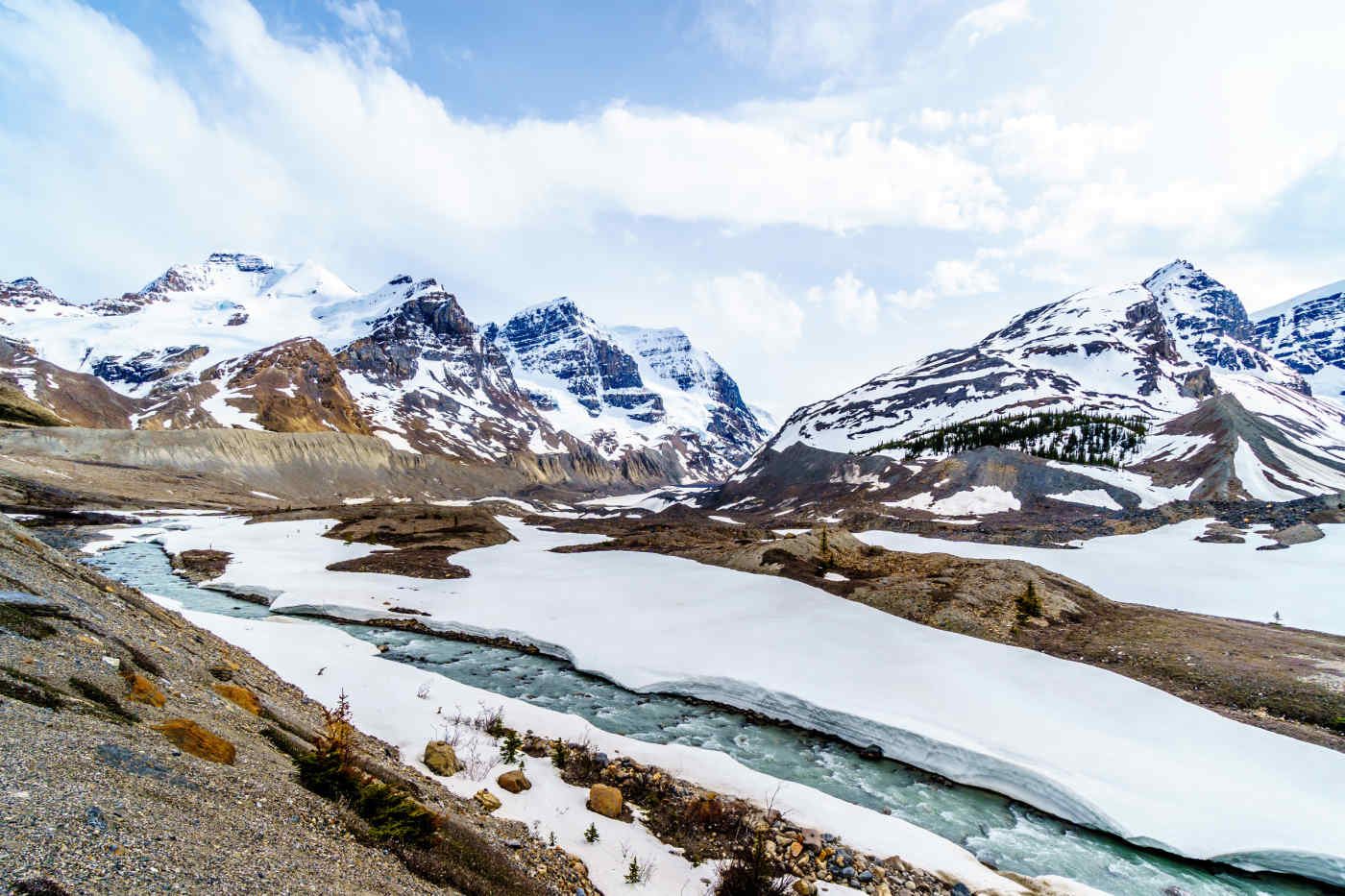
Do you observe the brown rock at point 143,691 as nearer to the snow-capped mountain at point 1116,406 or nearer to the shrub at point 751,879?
the shrub at point 751,879

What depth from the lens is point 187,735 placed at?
6.45 meters

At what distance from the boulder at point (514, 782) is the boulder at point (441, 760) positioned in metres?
0.84

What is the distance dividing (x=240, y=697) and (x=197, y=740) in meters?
3.25

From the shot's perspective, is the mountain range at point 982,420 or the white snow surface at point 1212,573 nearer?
the white snow surface at point 1212,573

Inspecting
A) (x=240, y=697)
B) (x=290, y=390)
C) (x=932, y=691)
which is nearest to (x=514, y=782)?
(x=240, y=697)

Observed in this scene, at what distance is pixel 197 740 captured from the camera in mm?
6461

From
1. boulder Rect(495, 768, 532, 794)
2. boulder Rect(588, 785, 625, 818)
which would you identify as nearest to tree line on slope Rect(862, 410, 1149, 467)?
boulder Rect(588, 785, 625, 818)

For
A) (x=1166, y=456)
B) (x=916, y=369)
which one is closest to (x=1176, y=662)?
(x=1166, y=456)

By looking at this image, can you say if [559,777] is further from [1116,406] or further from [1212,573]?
[1116,406]

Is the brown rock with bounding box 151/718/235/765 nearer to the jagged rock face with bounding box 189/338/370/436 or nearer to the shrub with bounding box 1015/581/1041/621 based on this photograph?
the shrub with bounding box 1015/581/1041/621

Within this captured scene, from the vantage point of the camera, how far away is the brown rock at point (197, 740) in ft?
20.7

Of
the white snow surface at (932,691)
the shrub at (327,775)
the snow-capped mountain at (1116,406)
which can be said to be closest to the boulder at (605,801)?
the shrub at (327,775)

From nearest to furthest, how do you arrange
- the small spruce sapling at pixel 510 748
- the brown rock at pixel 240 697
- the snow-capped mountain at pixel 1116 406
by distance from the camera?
the brown rock at pixel 240 697, the small spruce sapling at pixel 510 748, the snow-capped mountain at pixel 1116 406

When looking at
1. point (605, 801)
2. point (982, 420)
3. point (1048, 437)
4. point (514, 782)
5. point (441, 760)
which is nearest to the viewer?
point (605, 801)
